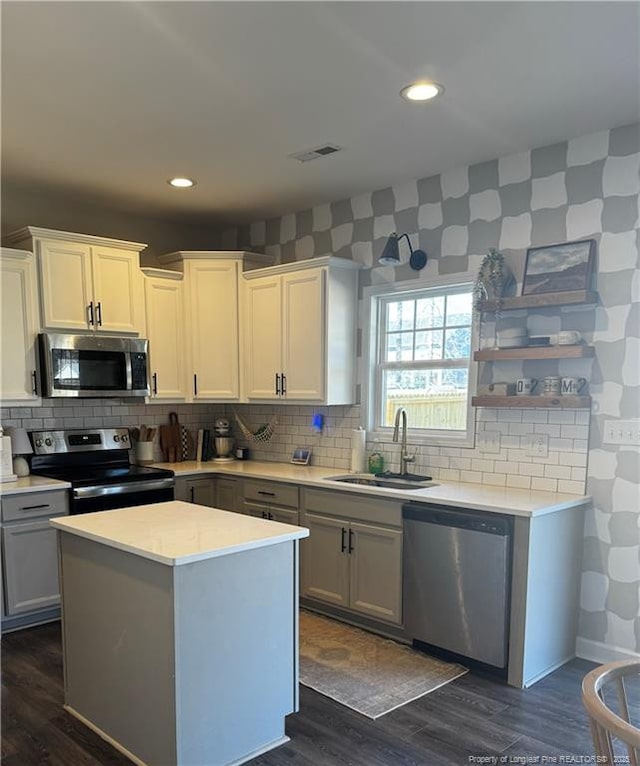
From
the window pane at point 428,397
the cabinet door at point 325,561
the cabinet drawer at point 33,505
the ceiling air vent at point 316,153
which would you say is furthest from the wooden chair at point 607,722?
the cabinet drawer at point 33,505

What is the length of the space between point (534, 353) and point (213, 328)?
8.10ft

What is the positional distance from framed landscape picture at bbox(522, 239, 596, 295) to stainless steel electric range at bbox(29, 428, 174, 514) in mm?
2690

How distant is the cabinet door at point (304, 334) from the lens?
402 cm

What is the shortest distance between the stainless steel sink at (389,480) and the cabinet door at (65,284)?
6.62 feet

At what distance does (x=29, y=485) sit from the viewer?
3498 mm

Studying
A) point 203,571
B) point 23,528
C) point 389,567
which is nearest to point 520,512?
point 389,567

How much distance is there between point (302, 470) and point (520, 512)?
5.90ft

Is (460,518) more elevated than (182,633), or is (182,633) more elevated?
(460,518)

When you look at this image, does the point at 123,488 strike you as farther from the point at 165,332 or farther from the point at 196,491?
the point at 165,332

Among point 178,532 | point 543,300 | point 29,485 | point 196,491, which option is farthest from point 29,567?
point 543,300

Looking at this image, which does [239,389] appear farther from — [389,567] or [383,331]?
[389,567]

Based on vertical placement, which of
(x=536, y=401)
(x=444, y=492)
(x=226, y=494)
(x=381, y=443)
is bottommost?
(x=226, y=494)

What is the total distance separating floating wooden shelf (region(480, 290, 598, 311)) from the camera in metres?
2.97

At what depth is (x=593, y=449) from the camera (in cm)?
304
